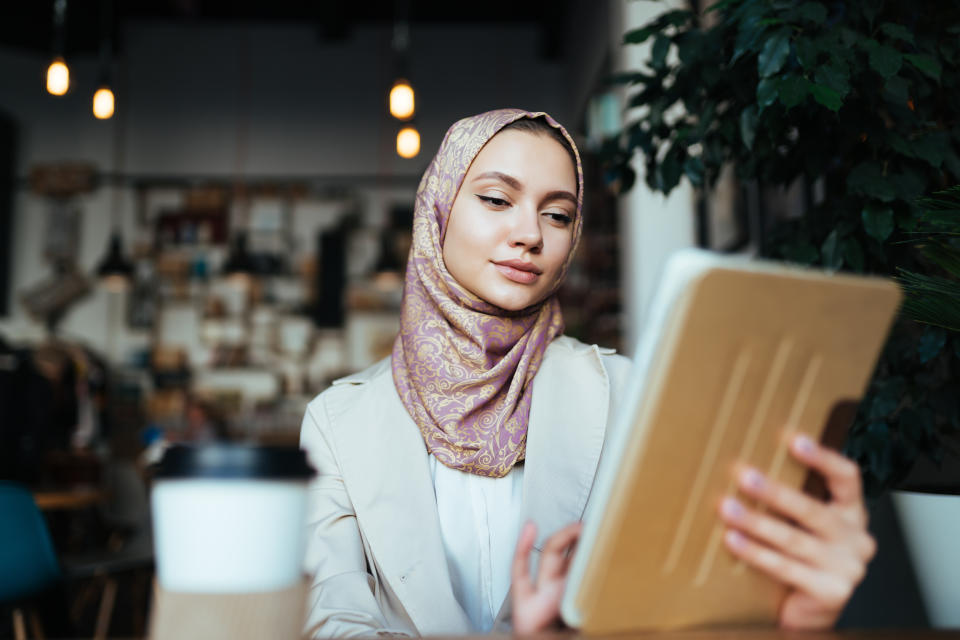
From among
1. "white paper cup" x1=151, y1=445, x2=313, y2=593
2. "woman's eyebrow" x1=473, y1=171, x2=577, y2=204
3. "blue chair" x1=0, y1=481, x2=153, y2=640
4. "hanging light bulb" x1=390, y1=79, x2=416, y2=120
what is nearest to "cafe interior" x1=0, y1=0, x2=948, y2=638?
"hanging light bulb" x1=390, y1=79, x2=416, y2=120

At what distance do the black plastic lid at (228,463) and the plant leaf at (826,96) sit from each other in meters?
1.01

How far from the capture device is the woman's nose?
1.29m

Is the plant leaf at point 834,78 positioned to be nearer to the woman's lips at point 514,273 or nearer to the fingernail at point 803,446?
the woman's lips at point 514,273

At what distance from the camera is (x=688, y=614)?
2.20 feet

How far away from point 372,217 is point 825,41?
782 centimetres

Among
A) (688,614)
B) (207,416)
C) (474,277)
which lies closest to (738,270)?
(688,614)

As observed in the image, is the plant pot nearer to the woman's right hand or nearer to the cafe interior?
the woman's right hand

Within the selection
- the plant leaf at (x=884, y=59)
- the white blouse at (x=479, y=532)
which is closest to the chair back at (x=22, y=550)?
the white blouse at (x=479, y=532)

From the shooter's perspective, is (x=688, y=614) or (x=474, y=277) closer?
(x=688, y=614)

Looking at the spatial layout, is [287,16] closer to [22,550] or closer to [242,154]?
[242,154]

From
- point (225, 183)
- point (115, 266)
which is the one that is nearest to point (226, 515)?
point (115, 266)

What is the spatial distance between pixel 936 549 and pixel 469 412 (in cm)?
75

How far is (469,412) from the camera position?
1.33 m

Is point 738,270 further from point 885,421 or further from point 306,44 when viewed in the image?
point 306,44
